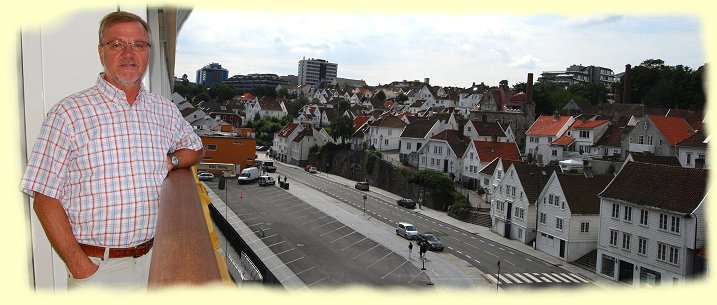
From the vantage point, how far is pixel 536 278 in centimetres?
1573

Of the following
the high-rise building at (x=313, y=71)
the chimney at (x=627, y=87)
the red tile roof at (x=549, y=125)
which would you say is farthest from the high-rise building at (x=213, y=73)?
the red tile roof at (x=549, y=125)

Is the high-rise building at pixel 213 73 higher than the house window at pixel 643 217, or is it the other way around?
the high-rise building at pixel 213 73

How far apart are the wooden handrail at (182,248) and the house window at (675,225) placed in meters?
15.4

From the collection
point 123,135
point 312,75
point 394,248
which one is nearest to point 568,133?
point 394,248

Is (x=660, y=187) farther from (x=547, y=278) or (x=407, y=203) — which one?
(x=407, y=203)

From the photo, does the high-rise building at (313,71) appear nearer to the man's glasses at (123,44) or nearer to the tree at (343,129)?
the tree at (343,129)

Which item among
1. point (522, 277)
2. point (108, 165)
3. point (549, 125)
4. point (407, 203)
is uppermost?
point (108, 165)

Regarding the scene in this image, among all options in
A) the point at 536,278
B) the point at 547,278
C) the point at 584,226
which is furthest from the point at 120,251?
the point at 584,226

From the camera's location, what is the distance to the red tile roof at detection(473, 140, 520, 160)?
85.9 ft

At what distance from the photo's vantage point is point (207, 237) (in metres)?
0.81

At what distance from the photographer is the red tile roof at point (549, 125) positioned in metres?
30.1

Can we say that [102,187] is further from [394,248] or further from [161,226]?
[394,248]

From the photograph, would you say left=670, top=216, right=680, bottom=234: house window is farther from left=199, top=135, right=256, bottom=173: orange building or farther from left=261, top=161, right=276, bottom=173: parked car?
left=261, top=161, right=276, bottom=173: parked car

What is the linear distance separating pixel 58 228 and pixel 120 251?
0.68 ft
